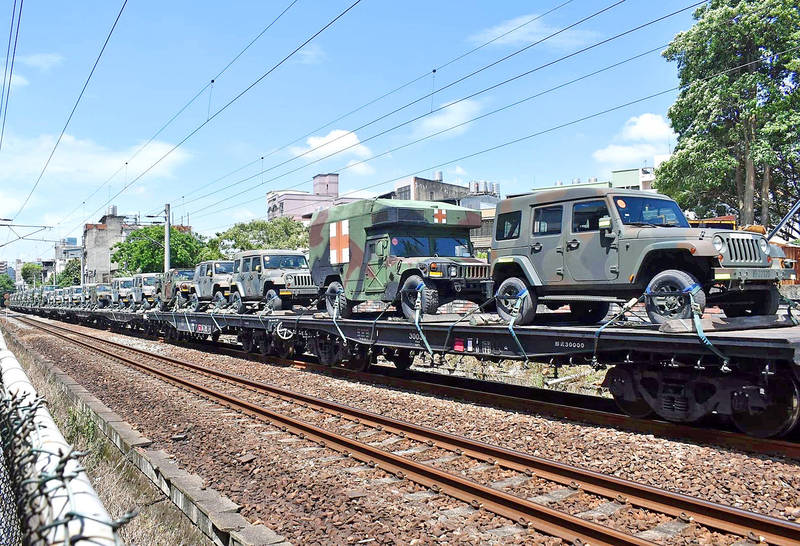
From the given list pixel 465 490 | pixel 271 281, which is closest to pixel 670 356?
pixel 465 490

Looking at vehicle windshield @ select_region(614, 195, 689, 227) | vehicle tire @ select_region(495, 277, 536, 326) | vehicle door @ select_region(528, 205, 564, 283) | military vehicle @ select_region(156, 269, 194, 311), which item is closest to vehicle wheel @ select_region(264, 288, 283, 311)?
military vehicle @ select_region(156, 269, 194, 311)

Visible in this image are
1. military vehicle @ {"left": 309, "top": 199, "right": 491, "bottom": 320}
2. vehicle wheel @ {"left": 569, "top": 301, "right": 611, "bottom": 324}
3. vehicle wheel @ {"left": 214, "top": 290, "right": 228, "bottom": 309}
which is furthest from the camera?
vehicle wheel @ {"left": 214, "top": 290, "right": 228, "bottom": 309}

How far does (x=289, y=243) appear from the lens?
47.9m

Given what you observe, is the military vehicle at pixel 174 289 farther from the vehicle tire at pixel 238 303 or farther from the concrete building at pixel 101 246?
the concrete building at pixel 101 246

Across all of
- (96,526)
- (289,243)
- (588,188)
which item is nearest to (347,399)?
(588,188)

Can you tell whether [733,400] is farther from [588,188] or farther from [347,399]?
[347,399]

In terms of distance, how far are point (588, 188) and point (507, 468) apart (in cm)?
428

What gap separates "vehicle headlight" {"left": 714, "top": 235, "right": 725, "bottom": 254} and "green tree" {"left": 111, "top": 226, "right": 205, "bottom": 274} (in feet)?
193

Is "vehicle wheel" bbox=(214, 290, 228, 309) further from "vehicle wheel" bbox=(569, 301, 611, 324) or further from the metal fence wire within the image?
the metal fence wire

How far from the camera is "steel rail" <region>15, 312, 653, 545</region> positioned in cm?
461

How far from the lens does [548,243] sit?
30.1 ft

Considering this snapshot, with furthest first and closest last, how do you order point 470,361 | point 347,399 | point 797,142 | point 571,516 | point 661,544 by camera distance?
point 797,142 < point 470,361 < point 347,399 < point 571,516 < point 661,544

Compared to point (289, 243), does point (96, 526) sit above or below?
below

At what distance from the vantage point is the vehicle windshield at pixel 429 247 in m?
12.0
